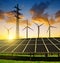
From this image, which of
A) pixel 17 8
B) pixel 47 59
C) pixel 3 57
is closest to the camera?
pixel 47 59

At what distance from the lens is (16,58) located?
12070 mm

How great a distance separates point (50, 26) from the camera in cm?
4662

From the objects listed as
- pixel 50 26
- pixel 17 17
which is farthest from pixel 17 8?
pixel 50 26

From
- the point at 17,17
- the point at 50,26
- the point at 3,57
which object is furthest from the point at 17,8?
the point at 3,57

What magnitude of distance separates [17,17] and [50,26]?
1223cm

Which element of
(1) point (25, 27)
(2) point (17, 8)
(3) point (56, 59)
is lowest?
(3) point (56, 59)

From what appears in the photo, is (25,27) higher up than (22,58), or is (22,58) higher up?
(25,27)

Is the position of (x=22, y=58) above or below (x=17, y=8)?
below

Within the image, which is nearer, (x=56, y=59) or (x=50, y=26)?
(x=56, y=59)

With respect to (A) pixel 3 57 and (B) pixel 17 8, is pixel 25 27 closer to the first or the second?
(B) pixel 17 8

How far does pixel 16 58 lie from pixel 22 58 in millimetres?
439

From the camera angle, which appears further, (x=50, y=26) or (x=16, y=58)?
(x=50, y=26)

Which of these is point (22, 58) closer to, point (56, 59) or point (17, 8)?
point (56, 59)

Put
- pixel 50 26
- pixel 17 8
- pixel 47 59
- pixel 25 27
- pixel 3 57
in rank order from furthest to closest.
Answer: pixel 17 8 → pixel 25 27 → pixel 50 26 → pixel 3 57 → pixel 47 59
